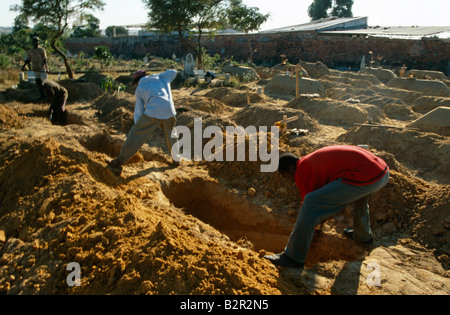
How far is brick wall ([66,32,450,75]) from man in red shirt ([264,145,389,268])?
20390 mm

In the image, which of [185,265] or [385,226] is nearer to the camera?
[185,265]

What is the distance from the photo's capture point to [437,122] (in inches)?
332

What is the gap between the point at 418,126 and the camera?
8.68 meters

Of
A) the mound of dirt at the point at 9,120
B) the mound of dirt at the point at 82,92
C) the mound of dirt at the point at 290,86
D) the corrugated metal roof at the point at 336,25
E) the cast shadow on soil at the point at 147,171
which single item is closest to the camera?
the cast shadow on soil at the point at 147,171

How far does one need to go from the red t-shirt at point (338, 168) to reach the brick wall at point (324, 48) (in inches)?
802

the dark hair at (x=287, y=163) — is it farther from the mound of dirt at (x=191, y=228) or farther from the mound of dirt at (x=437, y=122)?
the mound of dirt at (x=437, y=122)

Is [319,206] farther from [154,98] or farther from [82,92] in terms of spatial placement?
[82,92]

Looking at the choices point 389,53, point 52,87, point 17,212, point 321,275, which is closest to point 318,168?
point 321,275

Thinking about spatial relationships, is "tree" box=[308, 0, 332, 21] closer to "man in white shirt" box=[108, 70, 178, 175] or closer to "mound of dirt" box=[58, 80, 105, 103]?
"mound of dirt" box=[58, 80, 105, 103]

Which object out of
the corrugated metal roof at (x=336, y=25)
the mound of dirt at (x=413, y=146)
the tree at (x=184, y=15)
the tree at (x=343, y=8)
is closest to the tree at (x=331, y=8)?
the tree at (x=343, y=8)

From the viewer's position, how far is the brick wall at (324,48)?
66.1 ft
